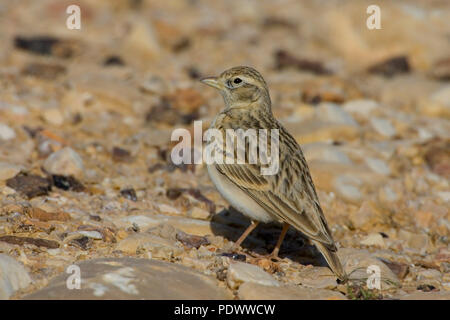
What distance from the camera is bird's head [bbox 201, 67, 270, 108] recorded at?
21.7ft

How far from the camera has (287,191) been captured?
5.71 metres

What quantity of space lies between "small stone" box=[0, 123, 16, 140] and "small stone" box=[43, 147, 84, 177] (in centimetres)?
78

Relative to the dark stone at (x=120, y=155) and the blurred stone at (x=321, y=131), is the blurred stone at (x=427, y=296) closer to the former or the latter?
the blurred stone at (x=321, y=131)

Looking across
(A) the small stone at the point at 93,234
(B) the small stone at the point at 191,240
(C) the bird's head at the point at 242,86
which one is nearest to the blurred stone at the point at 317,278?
(B) the small stone at the point at 191,240

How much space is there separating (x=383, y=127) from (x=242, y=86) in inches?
118

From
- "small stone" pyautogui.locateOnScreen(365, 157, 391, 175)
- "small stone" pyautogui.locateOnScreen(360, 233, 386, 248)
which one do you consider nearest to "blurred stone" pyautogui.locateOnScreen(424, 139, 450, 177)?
"small stone" pyautogui.locateOnScreen(365, 157, 391, 175)

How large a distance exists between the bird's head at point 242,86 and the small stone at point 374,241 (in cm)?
165

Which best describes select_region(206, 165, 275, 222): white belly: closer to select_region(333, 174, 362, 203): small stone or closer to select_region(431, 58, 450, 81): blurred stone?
select_region(333, 174, 362, 203): small stone

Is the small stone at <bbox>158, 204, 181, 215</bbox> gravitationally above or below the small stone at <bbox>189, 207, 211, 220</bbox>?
above
